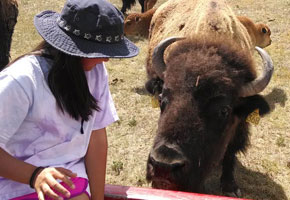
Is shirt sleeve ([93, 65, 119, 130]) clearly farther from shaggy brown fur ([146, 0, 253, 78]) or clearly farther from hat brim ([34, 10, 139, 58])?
shaggy brown fur ([146, 0, 253, 78])

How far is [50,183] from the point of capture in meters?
1.65

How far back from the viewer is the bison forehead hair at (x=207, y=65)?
3072mm

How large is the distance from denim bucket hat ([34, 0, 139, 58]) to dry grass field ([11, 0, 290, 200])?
281cm

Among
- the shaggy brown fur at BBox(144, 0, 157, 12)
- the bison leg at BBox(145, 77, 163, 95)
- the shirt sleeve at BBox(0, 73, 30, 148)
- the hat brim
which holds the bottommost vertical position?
the shaggy brown fur at BBox(144, 0, 157, 12)

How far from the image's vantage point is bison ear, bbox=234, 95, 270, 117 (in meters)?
3.35

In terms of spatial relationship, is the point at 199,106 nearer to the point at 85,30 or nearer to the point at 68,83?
the point at 68,83

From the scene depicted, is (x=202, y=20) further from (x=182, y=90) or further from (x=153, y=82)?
(x=182, y=90)

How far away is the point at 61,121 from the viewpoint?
6.69 ft

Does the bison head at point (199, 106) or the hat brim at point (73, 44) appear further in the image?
the bison head at point (199, 106)

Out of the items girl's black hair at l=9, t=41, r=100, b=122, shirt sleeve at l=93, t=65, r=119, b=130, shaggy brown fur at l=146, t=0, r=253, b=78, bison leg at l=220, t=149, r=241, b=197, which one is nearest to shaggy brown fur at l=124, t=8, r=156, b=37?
shaggy brown fur at l=146, t=0, r=253, b=78

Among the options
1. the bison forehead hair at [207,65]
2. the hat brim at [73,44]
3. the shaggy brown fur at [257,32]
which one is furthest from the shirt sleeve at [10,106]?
the shaggy brown fur at [257,32]

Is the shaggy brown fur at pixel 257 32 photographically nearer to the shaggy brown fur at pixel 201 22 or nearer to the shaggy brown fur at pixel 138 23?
the shaggy brown fur at pixel 138 23

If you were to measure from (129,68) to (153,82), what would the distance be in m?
3.81

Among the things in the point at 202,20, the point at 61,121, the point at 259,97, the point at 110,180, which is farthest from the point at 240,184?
the point at 61,121
